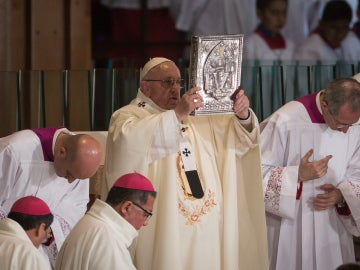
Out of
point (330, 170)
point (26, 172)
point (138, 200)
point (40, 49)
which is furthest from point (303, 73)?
point (138, 200)

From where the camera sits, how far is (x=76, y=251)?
5652 millimetres

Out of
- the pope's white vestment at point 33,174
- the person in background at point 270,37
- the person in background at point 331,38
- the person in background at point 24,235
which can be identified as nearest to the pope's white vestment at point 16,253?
the person in background at point 24,235

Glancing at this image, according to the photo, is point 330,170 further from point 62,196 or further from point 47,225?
point 47,225

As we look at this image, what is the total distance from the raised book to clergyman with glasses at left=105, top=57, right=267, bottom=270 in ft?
0.31

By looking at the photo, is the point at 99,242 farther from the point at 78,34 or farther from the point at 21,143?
the point at 78,34

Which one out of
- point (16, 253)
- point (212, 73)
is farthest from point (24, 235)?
point (212, 73)

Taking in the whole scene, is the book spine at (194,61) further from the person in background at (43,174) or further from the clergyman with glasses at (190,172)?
the person in background at (43,174)

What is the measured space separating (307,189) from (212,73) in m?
1.36

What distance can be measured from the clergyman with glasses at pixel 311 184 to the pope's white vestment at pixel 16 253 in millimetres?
2782

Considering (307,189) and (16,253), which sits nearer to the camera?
(16,253)

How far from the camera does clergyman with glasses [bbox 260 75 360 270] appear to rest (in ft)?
26.3

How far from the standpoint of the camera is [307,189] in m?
8.20

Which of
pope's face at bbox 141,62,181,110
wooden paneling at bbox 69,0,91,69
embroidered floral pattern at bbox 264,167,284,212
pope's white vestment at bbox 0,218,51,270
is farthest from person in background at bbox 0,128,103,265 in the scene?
wooden paneling at bbox 69,0,91,69

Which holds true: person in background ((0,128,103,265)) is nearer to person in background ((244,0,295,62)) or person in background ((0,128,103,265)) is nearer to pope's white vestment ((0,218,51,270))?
pope's white vestment ((0,218,51,270))
